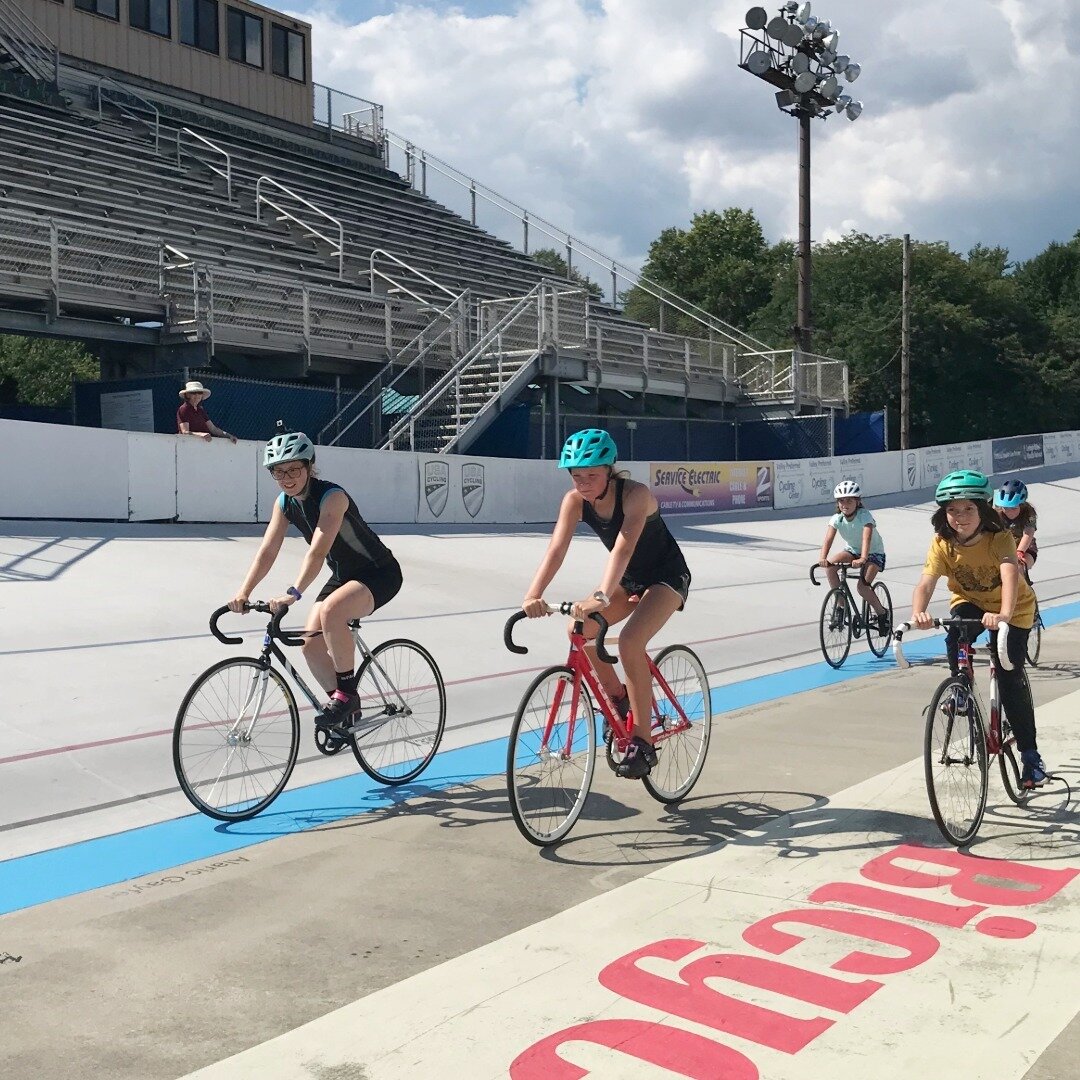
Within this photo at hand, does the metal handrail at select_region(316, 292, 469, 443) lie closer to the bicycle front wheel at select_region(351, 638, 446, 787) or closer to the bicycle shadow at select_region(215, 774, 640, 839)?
the bicycle front wheel at select_region(351, 638, 446, 787)

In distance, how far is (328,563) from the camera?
640 cm

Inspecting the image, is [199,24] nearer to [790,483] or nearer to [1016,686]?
[790,483]

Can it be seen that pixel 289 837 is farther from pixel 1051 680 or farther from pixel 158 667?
pixel 1051 680

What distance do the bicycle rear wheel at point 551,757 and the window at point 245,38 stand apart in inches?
1401

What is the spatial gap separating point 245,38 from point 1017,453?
27.8 m

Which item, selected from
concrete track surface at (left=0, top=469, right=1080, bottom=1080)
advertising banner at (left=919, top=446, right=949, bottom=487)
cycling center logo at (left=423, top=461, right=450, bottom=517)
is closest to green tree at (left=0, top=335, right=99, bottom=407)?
advertising banner at (left=919, top=446, right=949, bottom=487)

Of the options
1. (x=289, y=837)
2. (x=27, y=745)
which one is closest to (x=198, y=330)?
(x=27, y=745)

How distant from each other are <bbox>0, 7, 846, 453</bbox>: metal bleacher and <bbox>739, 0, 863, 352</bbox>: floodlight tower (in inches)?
245

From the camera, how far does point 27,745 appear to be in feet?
23.9

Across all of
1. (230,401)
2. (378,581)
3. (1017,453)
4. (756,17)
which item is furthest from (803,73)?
(378,581)

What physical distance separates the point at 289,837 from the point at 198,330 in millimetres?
16945

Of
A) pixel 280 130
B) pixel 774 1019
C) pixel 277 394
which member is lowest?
pixel 774 1019

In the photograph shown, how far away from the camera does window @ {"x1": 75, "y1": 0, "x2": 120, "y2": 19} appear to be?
32719mm

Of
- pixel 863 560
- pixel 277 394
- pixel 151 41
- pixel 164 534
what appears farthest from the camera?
pixel 151 41
